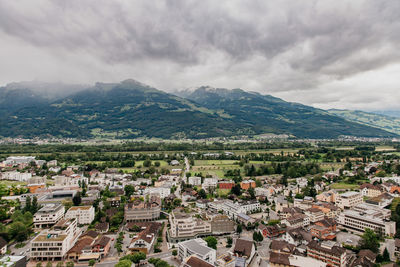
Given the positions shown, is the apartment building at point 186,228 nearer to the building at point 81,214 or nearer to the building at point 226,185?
the building at point 81,214

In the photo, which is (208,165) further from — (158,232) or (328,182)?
(158,232)

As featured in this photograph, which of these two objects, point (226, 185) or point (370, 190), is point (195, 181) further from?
point (370, 190)

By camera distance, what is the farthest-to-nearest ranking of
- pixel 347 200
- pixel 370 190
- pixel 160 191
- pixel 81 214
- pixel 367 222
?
pixel 160 191 → pixel 370 190 → pixel 347 200 → pixel 81 214 → pixel 367 222

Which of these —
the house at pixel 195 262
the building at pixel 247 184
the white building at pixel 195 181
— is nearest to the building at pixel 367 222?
the building at pixel 247 184

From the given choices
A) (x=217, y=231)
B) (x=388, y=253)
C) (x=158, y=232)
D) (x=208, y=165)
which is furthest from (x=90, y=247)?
(x=208, y=165)

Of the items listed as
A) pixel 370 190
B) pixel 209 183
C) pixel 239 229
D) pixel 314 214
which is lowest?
pixel 239 229

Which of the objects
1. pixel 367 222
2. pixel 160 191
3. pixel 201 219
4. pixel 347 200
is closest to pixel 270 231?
pixel 201 219

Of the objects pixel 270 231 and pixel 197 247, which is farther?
pixel 270 231
